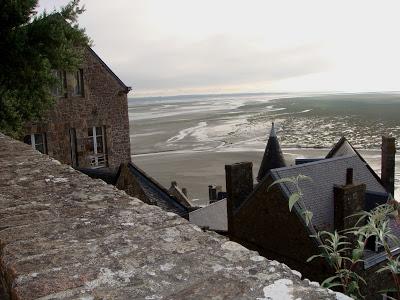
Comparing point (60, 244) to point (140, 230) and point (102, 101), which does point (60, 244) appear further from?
point (102, 101)

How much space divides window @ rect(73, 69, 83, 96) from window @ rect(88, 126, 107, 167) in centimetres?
177

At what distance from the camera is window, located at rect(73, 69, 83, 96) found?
18800 mm

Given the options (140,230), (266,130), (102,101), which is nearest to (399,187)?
(102,101)

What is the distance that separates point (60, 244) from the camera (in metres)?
2.67

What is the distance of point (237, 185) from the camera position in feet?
56.7

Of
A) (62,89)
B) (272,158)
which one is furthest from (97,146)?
(272,158)

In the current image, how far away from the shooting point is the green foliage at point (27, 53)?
465 inches

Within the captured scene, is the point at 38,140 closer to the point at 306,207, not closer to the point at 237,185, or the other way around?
the point at 237,185

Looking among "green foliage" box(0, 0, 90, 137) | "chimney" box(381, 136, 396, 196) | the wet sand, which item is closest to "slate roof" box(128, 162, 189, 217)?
"green foliage" box(0, 0, 90, 137)

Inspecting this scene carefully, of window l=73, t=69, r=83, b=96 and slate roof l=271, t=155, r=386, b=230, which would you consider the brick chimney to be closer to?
slate roof l=271, t=155, r=386, b=230

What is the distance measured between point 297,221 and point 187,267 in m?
12.4

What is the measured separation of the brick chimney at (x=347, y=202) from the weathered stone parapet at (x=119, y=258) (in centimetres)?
1094

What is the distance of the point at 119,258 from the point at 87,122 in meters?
17.6

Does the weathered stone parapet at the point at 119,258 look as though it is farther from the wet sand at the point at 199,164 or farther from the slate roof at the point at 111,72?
the wet sand at the point at 199,164
